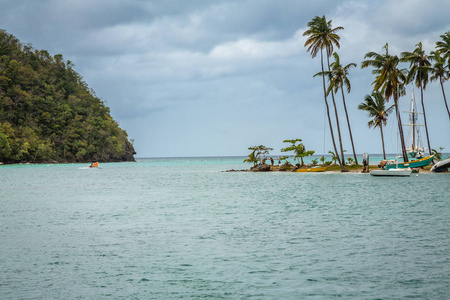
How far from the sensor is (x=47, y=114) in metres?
142

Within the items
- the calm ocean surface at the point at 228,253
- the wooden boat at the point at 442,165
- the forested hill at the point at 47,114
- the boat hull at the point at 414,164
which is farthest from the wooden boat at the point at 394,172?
the forested hill at the point at 47,114

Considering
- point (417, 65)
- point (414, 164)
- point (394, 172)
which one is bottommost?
point (394, 172)

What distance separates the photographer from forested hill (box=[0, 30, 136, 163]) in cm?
13000

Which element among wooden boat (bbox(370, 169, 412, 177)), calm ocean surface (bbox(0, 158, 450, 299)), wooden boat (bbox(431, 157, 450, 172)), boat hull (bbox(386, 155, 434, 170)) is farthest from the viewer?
boat hull (bbox(386, 155, 434, 170))

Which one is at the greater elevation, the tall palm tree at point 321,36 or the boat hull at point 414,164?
the tall palm tree at point 321,36

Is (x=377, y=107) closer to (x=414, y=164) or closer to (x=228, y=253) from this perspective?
(x=414, y=164)

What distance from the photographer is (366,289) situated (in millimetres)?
9617

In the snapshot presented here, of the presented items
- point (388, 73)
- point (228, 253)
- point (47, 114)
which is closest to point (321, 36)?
A: point (388, 73)

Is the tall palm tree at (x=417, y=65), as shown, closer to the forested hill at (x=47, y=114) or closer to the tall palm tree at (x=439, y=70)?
the tall palm tree at (x=439, y=70)

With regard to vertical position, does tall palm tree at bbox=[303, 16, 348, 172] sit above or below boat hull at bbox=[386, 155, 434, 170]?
above

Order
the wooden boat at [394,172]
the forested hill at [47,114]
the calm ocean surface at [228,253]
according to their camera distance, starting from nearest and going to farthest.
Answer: the calm ocean surface at [228,253], the wooden boat at [394,172], the forested hill at [47,114]

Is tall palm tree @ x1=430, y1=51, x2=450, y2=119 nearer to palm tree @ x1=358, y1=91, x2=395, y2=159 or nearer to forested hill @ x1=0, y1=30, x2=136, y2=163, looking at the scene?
palm tree @ x1=358, y1=91, x2=395, y2=159

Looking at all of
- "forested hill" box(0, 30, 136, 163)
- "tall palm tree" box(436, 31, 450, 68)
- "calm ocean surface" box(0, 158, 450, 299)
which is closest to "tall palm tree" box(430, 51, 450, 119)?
"tall palm tree" box(436, 31, 450, 68)

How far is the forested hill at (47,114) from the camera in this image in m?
130
